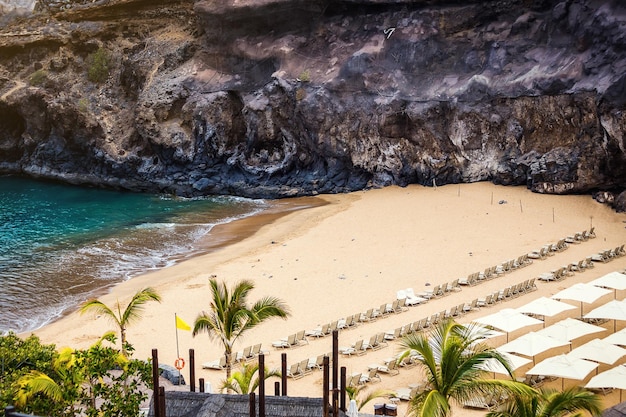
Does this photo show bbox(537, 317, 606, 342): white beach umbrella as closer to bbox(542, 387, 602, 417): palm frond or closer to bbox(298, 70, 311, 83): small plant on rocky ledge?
bbox(542, 387, 602, 417): palm frond

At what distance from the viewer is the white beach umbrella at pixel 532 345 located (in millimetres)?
18547

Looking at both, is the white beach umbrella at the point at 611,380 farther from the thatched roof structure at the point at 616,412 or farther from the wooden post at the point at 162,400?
the wooden post at the point at 162,400

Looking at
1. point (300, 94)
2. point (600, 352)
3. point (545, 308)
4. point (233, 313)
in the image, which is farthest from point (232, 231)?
point (600, 352)

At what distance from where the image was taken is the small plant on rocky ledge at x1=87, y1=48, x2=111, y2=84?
5797 cm

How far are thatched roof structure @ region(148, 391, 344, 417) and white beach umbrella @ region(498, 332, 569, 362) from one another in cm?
628

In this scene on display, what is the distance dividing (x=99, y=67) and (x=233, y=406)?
1918 inches

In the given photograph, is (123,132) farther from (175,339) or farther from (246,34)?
(175,339)

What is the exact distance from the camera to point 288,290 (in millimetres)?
28438

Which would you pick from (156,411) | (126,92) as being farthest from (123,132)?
(156,411)

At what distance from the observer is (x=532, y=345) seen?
18.7 m

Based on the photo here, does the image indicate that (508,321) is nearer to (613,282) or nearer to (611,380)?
(611,380)

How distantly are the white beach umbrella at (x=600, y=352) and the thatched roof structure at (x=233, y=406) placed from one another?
284 inches

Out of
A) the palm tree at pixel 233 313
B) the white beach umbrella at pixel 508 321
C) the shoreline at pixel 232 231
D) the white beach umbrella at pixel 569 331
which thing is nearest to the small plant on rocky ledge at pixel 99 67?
the shoreline at pixel 232 231

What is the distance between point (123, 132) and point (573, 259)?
37.6m
